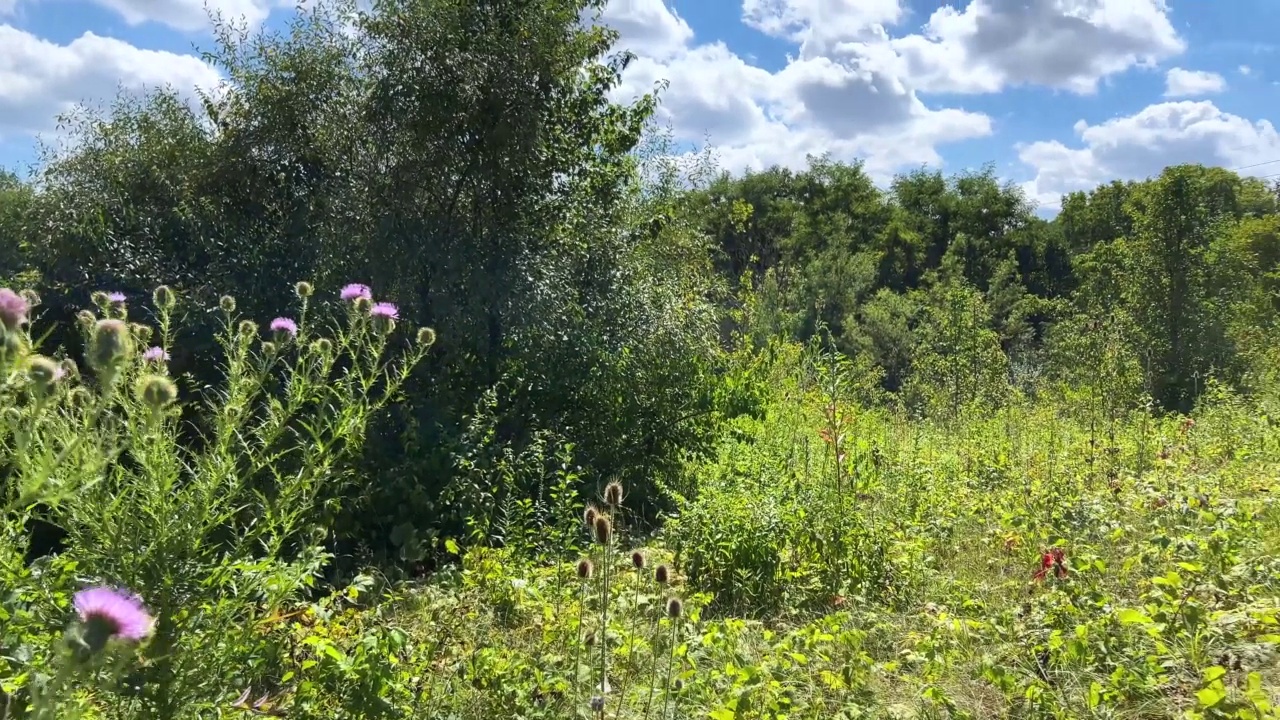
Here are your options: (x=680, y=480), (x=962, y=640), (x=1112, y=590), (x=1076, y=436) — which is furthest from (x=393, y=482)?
(x=1076, y=436)

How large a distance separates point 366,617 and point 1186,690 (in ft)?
8.43

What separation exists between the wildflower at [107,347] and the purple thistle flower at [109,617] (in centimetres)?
47

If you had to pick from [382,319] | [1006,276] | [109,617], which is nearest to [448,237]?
[382,319]

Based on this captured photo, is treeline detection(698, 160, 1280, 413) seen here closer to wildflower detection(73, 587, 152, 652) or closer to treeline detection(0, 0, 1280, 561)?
treeline detection(0, 0, 1280, 561)

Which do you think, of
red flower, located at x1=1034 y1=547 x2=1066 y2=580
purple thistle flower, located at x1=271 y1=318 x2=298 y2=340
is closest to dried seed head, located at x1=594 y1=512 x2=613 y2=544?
purple thistle flower, located at x1=271 y1=318 x2=298 y2=340

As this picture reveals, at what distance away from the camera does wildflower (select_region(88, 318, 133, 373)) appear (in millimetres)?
1509

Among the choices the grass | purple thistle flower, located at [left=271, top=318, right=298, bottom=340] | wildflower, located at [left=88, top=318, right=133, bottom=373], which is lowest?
the grass

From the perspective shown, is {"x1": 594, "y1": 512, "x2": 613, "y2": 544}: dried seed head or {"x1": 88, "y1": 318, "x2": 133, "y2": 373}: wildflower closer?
{"x1": 88, "y1": 318, "x2": 133, "y2": 373}: wildflower

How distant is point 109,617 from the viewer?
1146mm

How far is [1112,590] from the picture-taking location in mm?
3021

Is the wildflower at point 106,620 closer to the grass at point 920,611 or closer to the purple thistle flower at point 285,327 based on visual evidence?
the grass at point 920,611

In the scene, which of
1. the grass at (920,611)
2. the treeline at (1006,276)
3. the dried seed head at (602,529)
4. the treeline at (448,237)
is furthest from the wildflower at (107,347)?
the treeline at (1006,276)

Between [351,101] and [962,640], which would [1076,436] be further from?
[351,101]

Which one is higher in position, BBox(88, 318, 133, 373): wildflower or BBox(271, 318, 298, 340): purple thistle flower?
BBox(271, 318, 298, 340): purple thistle flower
